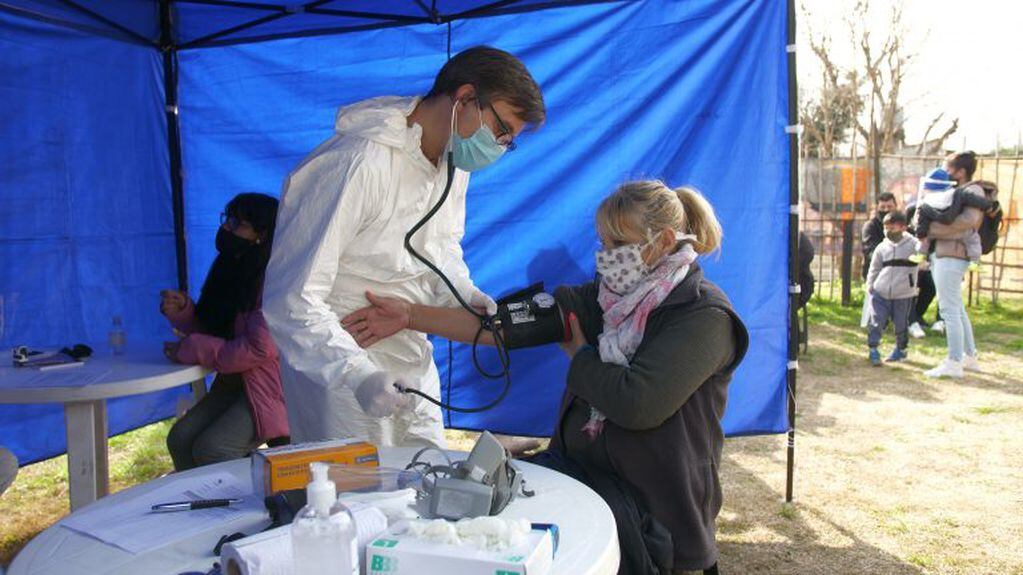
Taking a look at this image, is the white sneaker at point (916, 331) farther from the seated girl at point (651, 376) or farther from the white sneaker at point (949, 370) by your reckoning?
the seated girl at point (651, 376)

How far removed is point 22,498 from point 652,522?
10.7 feet

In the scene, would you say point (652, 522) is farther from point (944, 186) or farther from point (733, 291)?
point (944, 186)

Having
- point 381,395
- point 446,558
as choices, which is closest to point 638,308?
point 381,395

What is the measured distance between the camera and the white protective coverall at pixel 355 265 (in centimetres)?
179

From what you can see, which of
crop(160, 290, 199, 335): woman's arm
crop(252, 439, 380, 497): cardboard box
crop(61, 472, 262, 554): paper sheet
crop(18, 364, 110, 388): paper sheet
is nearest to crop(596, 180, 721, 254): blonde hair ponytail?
crop(252, 439, 380, 497): cardboard box

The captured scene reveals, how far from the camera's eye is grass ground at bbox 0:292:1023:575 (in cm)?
313

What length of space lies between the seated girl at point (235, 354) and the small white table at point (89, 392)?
11cm

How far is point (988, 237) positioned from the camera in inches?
279

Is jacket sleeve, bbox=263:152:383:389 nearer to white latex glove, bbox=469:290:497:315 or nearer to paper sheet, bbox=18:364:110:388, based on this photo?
white latex glove, bbox=469:290:497:315

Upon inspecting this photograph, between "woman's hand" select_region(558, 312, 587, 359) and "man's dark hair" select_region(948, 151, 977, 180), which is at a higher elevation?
"man's dark hair" select_region(948, 151, 977, 180)

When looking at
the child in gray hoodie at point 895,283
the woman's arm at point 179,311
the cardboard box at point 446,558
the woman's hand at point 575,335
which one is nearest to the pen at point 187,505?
the cardboard box at point 446,558

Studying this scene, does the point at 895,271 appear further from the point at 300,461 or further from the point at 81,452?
the point at 300,461

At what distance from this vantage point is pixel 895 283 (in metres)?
6.99

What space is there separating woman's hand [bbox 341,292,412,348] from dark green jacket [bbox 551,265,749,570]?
0.46 meters
